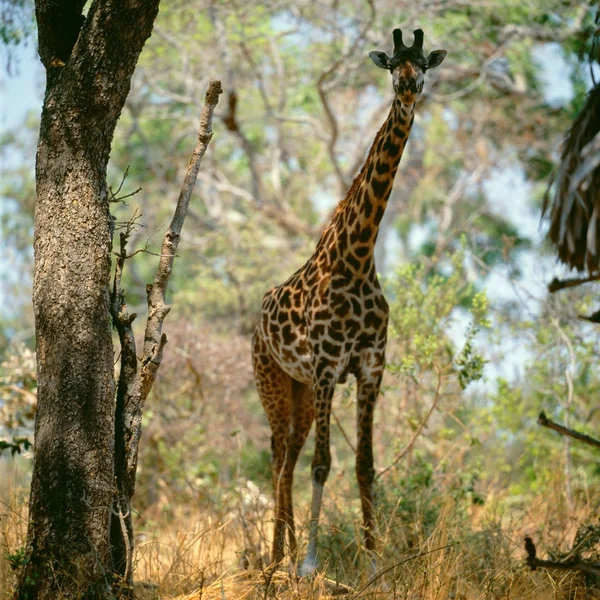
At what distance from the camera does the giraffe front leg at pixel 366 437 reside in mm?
6598

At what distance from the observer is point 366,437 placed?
6645 millimetres

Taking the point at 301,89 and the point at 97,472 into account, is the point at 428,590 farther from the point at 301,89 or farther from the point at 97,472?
the point at 301,89

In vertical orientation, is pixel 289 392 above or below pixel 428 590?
above

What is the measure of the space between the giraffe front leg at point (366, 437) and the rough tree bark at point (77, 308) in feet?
6.89

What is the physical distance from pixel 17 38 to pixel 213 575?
4736 millimetres

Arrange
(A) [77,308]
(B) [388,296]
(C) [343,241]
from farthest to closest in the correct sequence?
(B) [388,296]
(C) [343,241]
(A) [77,308]

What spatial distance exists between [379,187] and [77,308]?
2461 mm

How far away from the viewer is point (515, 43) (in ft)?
62.3

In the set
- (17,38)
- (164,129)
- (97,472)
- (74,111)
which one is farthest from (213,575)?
(164,129)

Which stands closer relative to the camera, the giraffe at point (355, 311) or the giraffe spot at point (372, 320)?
the giraffe at point (355, 311)

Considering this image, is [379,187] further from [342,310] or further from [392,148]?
[342,310]

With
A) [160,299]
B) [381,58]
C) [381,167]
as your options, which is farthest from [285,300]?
[381,58]

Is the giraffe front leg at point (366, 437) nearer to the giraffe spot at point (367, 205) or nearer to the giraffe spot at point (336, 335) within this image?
the giraffe spot at point (336, 335)

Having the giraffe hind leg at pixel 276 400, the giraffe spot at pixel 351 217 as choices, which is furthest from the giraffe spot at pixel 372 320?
the giraffe hind leg at pixel 276 400
